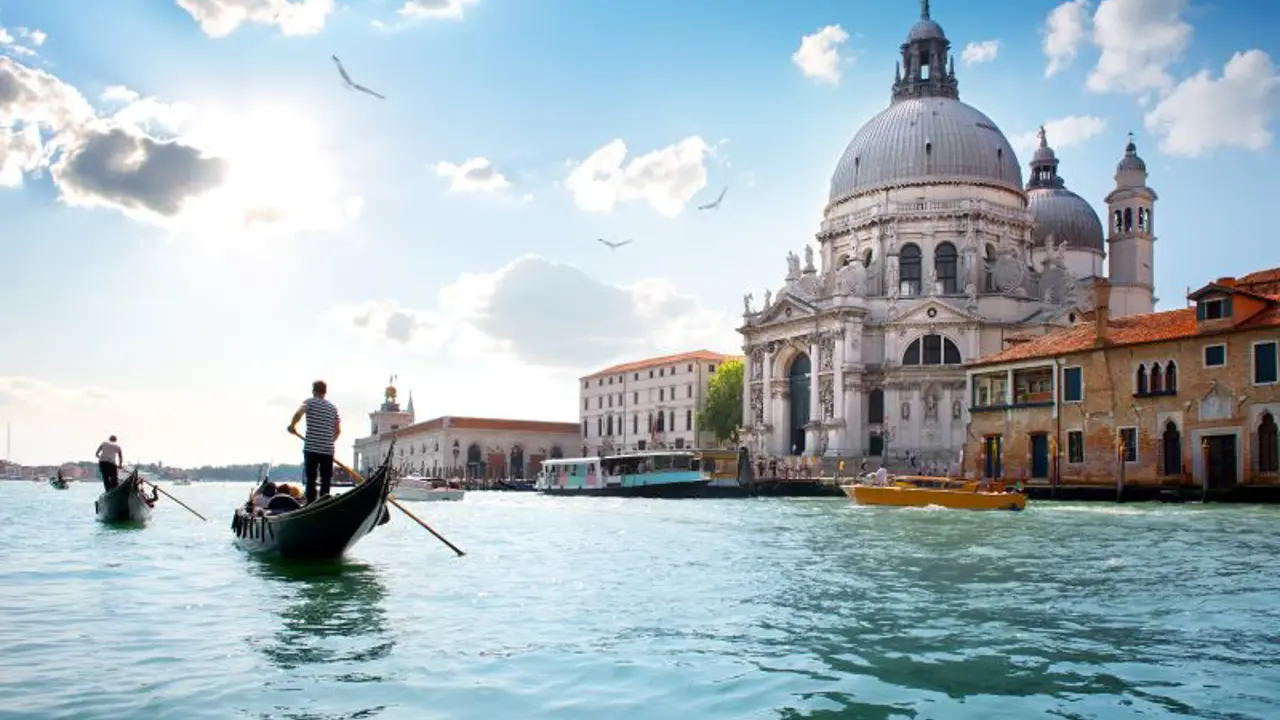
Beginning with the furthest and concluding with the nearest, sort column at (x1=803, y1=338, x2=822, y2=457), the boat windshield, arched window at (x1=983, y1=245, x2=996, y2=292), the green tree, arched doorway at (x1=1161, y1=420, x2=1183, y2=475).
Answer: the green tree → arched window at (x1=983, y1=245, x2=996, y2=292) → column at (x1=803, y1=338, x2=822, y2=457) → the boat windshield → arched doorway at (x1=1161, y1=420, x2=1183, y2=475)

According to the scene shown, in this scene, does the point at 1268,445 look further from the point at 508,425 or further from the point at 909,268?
the point at 508,425

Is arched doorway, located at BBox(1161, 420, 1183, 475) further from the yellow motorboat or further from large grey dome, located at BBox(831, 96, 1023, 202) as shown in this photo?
large grey dome, located at BBox(831, 96, 1023, 202)

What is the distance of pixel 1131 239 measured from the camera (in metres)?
56.7

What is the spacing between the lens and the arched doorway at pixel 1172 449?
96.3ft

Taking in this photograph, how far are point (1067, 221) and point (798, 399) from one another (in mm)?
18169

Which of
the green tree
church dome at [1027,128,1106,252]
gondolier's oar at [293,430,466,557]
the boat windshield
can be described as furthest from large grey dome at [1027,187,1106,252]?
gondolier's oar at [293,430,466,557]

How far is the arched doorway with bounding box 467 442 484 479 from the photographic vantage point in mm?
78125

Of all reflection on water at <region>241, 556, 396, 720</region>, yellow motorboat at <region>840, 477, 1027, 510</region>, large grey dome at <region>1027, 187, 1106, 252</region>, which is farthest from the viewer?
large grey dome at <region>1027, 187, 1106, 252</region>

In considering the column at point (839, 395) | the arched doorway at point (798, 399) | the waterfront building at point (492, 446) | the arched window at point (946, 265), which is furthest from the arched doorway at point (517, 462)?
the arched window at point (946, 265)

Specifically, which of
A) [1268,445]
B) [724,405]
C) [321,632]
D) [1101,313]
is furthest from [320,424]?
[724,405]

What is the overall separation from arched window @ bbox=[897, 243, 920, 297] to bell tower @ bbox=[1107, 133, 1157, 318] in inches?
427

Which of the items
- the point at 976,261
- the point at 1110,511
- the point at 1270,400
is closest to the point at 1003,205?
the point at 976,261

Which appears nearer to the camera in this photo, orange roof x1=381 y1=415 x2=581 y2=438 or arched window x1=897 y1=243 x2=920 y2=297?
arched window x1=897 y1=243 x2=920 y2=297

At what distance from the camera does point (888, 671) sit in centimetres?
658
